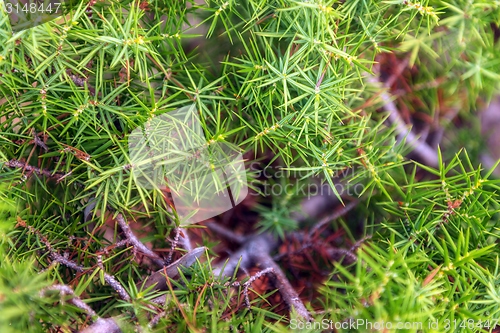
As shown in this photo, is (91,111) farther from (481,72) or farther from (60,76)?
(481,72)

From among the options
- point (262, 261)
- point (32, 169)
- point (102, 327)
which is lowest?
point (262, 261)

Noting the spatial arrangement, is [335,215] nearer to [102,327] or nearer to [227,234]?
[227,234]

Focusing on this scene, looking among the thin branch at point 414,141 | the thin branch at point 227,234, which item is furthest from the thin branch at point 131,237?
the thin branch at point 414,141

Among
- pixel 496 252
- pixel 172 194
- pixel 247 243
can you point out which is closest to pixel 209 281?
pixel 172 194

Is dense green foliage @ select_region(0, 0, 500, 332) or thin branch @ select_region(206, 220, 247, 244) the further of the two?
thin branch @ select_region(206, 220, 247, 244)

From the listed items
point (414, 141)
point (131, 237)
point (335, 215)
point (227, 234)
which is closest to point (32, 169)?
point (131, 237)

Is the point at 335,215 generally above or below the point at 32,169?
below

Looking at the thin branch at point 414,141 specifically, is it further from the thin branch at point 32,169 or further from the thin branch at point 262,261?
the thin branch at point 32,169

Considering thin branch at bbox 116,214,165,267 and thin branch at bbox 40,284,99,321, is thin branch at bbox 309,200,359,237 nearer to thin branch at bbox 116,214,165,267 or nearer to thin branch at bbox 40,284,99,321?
thin branch at bbox 116,214,165,267

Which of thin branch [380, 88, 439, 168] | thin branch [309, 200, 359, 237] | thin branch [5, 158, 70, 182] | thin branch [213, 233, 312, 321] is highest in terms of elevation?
thin branch [5, 158, 70, 182]

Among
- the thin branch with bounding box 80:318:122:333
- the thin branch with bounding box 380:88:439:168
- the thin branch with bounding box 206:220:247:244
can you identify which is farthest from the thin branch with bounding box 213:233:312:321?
the thin branch with bounding box 380:88:439:168
